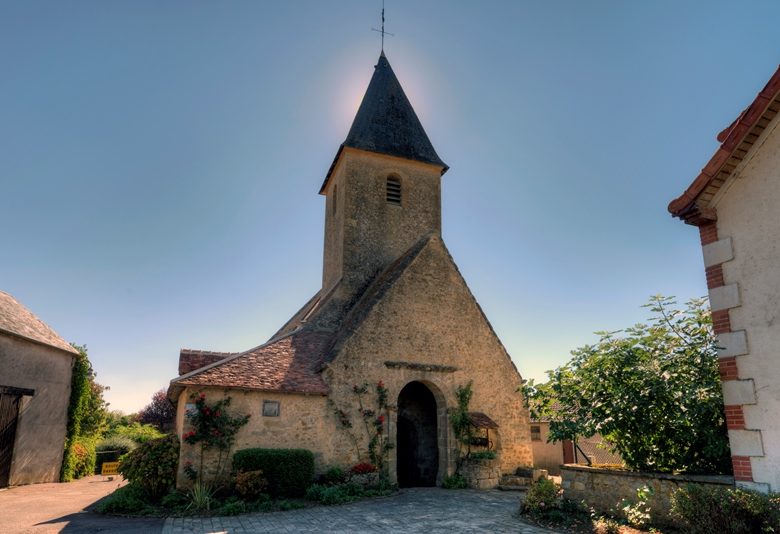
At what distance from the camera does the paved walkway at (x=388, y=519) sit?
9.05 meters

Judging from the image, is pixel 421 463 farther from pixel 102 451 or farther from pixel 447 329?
pixel 102 451

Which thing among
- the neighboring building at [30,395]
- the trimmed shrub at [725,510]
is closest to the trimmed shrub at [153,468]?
the neighboring building at [30,395]

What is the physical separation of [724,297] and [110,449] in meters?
27.6

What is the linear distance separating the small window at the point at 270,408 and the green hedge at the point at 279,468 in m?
0.96

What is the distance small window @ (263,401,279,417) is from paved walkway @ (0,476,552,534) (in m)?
2.89

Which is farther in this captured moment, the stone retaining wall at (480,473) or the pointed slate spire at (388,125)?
the pointed slate spire at (388,125)

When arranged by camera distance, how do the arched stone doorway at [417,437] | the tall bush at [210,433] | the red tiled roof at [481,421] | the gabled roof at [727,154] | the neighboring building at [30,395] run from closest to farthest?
the gabled roof at [727,154], the tall bush at [210,433], the red tiled roof at [481,421], the arched stone doorway at [417,437], the neighboring building at [30,395]

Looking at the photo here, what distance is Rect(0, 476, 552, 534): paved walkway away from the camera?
30.0ft

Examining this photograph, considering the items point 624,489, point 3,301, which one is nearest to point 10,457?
point 3,301

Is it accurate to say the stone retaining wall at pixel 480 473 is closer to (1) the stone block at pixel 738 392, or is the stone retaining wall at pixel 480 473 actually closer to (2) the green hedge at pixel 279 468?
(2) the green hedge at pixel 279 468

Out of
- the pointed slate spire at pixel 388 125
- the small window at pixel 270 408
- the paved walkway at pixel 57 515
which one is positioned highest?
the pointed slate spire at pixel 388 125

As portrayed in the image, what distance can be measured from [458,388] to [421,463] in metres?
2.84

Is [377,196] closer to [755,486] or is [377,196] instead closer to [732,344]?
[732,344]

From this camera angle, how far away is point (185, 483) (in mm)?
12242
